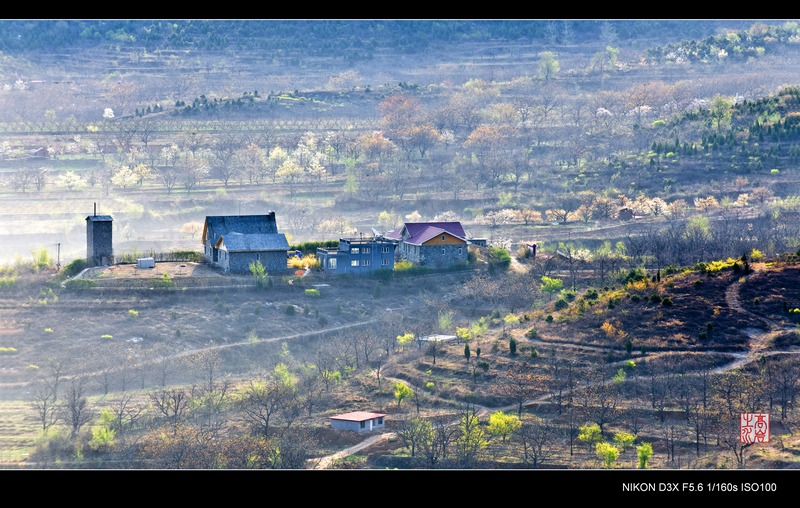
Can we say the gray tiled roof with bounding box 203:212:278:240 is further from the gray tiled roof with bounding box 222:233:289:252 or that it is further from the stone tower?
the stone tower

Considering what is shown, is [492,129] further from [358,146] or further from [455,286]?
[455,286]

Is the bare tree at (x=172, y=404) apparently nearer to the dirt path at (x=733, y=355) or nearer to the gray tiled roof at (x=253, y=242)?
the dirt path at (x=733, y=355)

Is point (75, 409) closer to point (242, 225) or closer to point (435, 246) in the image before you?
point (242, 225)

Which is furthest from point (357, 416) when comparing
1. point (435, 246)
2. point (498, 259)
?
point (498, 259)

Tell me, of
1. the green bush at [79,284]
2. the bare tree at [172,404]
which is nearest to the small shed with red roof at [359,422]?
the bare tree at [172,404]

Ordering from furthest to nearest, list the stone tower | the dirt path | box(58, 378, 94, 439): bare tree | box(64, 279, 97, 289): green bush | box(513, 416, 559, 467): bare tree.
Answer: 1. the stone tower
2. box(64, 279, 97, 289): green bush
3. box(58, 378, 94, 439): bare tree
4. the dirt path
5. box(513, 416, 559, 467): bare tree

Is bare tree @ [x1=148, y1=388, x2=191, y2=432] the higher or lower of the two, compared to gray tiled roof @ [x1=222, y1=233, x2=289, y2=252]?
lower

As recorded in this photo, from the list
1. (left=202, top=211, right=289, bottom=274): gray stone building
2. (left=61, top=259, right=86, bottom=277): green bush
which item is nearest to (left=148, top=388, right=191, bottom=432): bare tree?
(left=61, top=259, right=86, bottom=277): green bush
